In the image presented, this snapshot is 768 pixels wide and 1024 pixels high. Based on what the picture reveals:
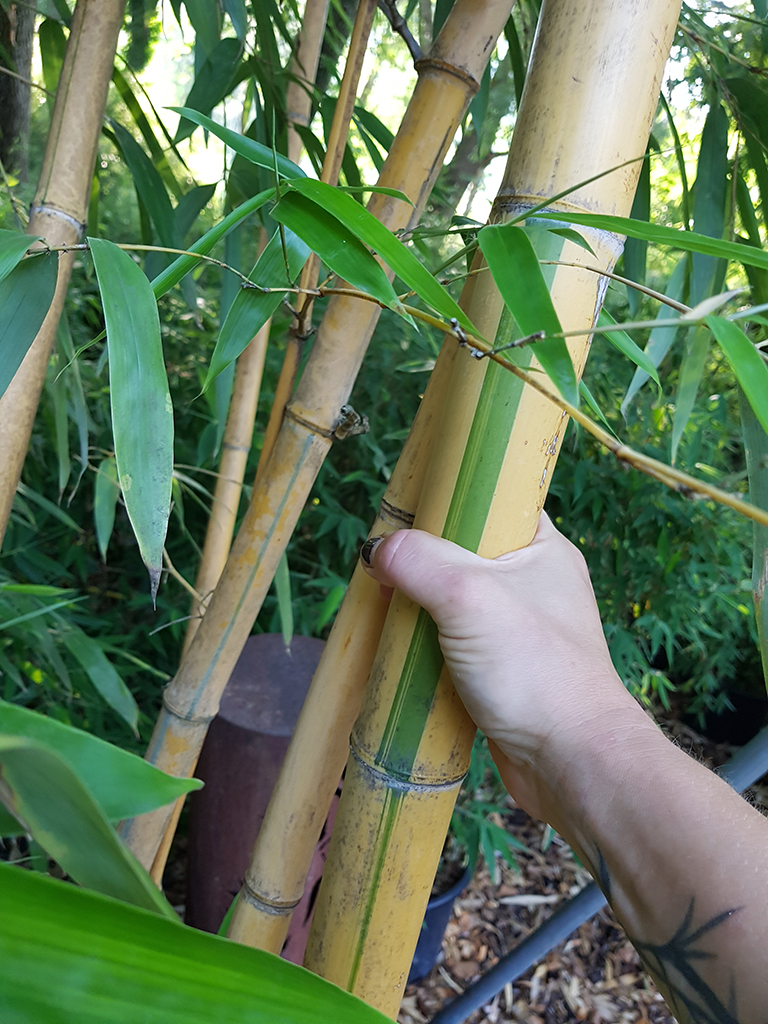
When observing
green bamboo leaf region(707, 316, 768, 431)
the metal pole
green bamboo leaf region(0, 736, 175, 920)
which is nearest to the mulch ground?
the metal pole

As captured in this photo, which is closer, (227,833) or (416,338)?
(227,833)

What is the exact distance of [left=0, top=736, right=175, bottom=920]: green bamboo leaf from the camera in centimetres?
15

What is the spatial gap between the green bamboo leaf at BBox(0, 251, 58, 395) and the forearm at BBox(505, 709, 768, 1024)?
33cm

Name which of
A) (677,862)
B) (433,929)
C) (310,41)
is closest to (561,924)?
(677,862)

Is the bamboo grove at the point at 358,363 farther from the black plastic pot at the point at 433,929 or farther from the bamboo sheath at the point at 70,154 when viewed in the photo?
the black plastic pot at the point at 433,929

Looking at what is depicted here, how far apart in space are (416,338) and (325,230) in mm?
1127

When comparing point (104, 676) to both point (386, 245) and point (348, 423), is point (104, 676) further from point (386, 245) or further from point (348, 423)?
point (386, 245)

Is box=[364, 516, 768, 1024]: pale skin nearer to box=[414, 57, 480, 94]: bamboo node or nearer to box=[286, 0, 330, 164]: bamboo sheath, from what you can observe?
box=[414, 57, 480, 94]: bamboo node

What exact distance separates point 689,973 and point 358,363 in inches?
14.8

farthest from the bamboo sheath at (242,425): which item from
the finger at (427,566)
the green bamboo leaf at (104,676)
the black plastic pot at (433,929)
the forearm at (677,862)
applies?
the black plastic pot at (433,929)

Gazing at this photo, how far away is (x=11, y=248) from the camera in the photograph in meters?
0.29

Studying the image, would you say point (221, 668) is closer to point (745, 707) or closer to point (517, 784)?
point (517, 784)

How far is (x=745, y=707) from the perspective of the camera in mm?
1797

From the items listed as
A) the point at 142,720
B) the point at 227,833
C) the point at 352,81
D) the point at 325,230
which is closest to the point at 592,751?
the point at 325,230
